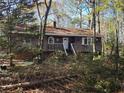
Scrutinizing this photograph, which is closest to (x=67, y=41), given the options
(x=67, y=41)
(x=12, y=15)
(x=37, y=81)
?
(x=67, y=41)

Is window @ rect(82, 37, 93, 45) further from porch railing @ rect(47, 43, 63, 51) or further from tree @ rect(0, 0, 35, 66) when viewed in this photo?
tree @ rect(0, 0, 35, 66)

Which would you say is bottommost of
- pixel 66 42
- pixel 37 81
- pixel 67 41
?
pixel 37 81

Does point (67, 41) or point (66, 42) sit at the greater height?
point (67, 41)

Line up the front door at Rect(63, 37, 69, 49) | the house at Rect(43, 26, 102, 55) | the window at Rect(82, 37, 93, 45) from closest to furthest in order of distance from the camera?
the house at Rect(43, 26, 102, 55) < the front door at Rect(63, 37, 69, 49) < the window at Rect(82, 37, 93, 45)

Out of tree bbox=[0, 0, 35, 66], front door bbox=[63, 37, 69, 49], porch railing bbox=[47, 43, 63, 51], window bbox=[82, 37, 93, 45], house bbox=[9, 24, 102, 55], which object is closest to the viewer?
tree bbox=[0, 0, 35, 66]

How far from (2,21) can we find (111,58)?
436 inches

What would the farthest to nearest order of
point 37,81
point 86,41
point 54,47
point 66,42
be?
1. point 86,41
2. point 66,42
3. point 54,47
4. point 37,81

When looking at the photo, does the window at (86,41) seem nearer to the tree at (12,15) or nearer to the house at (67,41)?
the house at (67,41)

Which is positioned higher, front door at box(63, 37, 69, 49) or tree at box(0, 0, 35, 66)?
tree at box(0, 0, 35, 66)

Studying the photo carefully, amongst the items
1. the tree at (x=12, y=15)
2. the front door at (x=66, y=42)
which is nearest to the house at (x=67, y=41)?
the front door at (x=66, y=42)

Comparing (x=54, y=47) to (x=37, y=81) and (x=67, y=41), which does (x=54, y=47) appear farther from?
(x=37, y=81)

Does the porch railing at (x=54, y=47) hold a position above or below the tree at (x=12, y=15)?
below

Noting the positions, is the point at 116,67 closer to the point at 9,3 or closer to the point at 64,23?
the point at 9,3

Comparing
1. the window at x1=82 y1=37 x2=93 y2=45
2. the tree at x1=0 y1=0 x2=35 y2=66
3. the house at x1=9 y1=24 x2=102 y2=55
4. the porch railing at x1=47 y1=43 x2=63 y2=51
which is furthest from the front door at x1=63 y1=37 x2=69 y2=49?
the tree at x1=0 y1=0 x2=35 y2=66
